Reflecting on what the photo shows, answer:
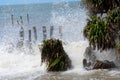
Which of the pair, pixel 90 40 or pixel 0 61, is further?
pixel 0 61

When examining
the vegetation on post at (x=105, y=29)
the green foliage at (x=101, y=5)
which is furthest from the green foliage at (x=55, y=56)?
the green foliage at (x=101, y=5)

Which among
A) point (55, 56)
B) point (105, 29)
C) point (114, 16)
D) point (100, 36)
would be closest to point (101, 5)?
point (114, 16)

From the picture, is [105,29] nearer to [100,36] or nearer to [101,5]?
[100,36]

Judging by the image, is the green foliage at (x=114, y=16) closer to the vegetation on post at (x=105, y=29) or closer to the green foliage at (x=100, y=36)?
the vegetation on post at (x=105, y=29)

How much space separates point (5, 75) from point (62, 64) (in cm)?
268

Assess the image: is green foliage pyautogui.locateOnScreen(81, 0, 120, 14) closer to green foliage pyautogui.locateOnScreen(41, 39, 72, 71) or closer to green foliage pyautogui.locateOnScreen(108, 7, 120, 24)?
green foliage pyautogui.locateOnScreen(108, 7, 120, 24)

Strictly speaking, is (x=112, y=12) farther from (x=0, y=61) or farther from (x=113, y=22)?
(x=0, y=61)

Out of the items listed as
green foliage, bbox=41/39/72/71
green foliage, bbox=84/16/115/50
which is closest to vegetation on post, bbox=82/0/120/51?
green foliage, bbox=84/16/115/50

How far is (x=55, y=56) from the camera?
2183cm

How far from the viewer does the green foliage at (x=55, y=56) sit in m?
21.6

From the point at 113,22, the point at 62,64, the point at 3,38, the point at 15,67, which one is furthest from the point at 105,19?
the point at 3,38

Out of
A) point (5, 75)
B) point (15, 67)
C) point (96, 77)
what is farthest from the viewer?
point (15, 67)

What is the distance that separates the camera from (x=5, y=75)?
69.8ft

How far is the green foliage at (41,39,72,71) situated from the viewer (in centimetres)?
2162
